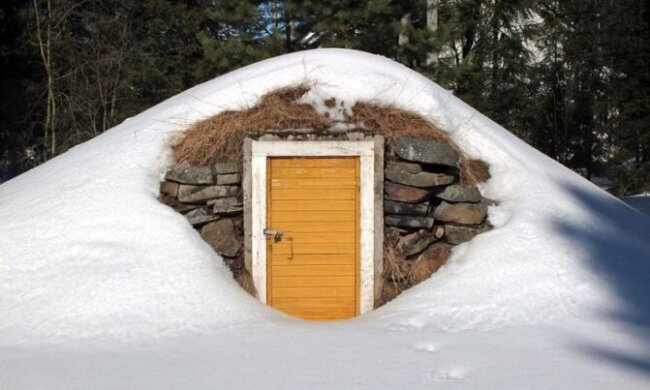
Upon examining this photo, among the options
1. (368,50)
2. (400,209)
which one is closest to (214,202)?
(400,209)

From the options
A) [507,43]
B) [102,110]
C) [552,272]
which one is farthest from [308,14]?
[552,272]

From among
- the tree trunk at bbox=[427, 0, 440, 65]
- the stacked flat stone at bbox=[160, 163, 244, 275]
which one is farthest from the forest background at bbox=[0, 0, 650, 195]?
the stacked flat stone at bbox=[160, 163, 244, 275]

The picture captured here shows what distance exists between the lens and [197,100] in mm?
8180

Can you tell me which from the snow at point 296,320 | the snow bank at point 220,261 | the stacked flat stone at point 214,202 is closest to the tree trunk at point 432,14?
the snow bank at point 220,261

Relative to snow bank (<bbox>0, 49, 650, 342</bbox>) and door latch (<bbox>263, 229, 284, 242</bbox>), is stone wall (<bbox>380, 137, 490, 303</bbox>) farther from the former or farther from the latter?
door latch (<bbox>263, 229, 284, 242</bbox>)

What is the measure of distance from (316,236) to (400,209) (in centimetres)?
90

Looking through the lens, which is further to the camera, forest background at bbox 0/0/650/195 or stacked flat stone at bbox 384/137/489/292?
forest background at bbox 0/0/650/195

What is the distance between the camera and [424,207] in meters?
7.27

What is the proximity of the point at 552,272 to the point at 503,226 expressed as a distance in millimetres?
736

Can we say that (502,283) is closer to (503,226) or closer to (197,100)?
(503,226)

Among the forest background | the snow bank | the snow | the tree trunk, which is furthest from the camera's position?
the tree trunk

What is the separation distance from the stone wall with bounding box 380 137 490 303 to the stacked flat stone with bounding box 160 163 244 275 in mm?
1513

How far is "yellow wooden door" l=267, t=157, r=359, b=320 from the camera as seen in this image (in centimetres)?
725

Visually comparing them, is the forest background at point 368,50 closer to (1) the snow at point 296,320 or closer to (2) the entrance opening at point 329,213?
(1) the snow at point 296,320
